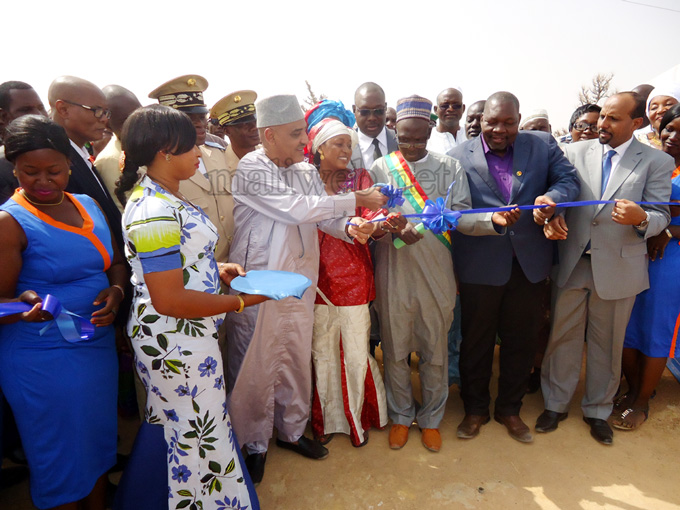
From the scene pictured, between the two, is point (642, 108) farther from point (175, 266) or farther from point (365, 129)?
point (175, 266)

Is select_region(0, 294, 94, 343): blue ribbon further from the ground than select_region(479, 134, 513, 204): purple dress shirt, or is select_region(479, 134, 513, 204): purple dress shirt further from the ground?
select_region(479, 134, 513, 204): purple dress shirt

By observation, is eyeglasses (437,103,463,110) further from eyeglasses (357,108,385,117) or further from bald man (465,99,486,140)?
eyeglasses (357,108,385,117)

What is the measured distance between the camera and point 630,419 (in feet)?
10.5

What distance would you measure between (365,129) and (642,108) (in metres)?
2.38

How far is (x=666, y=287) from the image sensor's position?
10.6 ft

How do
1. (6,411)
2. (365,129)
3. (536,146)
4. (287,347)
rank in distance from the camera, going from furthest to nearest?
(365,129) → (536,146) → (287,347) → (6,411)

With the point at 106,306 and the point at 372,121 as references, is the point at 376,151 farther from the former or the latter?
the point at 106,306

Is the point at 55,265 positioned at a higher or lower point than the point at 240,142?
lower

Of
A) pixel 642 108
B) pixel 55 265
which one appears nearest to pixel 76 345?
pixel 55 265

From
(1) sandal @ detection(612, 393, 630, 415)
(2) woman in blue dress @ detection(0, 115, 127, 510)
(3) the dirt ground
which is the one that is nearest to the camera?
(2) woman in blue dress @ detection(0, 115, 127, 510)

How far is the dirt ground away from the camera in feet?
8.30

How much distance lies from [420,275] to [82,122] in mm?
2435

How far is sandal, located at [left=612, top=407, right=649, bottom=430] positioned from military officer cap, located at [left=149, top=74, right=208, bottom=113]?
3.96 m

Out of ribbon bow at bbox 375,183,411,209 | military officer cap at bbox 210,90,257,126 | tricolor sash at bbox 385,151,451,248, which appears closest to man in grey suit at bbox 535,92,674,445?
tricolor sash at bbox 385,151,451,248
